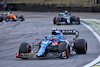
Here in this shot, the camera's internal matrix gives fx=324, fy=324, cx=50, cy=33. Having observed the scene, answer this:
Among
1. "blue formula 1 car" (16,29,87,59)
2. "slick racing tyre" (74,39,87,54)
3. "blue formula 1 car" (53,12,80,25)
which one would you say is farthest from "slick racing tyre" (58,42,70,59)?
"blue formula 1 car" (53,12,80,25)

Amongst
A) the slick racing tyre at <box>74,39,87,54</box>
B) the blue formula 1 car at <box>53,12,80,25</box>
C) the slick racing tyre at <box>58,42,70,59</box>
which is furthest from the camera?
the blue formula 1 car at <box>53,12,80,25</box>

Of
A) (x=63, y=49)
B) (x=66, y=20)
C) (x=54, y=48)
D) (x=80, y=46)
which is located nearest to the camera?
(x=63, y=49)

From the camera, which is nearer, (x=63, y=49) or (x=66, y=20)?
(x=63, y=49)

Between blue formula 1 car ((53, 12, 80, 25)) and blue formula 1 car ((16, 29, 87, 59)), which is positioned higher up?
blue formula 1 car ((16, 29, 87, 59))

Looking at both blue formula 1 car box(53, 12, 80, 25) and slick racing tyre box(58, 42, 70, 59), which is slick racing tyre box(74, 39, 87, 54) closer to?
slick racing tyre box(58, 42, 70, 59)

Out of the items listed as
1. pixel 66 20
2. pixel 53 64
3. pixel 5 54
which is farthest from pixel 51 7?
pixel 53 64

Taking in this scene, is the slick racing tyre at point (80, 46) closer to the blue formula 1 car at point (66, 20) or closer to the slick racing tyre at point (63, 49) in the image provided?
the slick racing tyre at point (63, 49)

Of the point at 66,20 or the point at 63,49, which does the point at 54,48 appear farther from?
the point at 66,20

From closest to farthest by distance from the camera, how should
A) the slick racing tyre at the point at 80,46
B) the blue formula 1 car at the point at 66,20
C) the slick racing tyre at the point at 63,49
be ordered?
the slick racing tyre at the point at 63,49 < the slick racing tyre at the point at 80,46 < the blue formula 1 car at the point at 66,20

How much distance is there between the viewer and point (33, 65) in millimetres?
10008

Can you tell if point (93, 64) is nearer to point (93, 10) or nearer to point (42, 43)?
point (42, 43)

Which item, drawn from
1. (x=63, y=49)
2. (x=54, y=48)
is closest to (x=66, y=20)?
(x=54, y=48)

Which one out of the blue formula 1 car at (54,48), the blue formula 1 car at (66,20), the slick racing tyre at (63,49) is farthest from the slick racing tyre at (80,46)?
the blue formula 1 car at (66,20)

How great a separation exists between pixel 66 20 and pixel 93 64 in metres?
19.2
